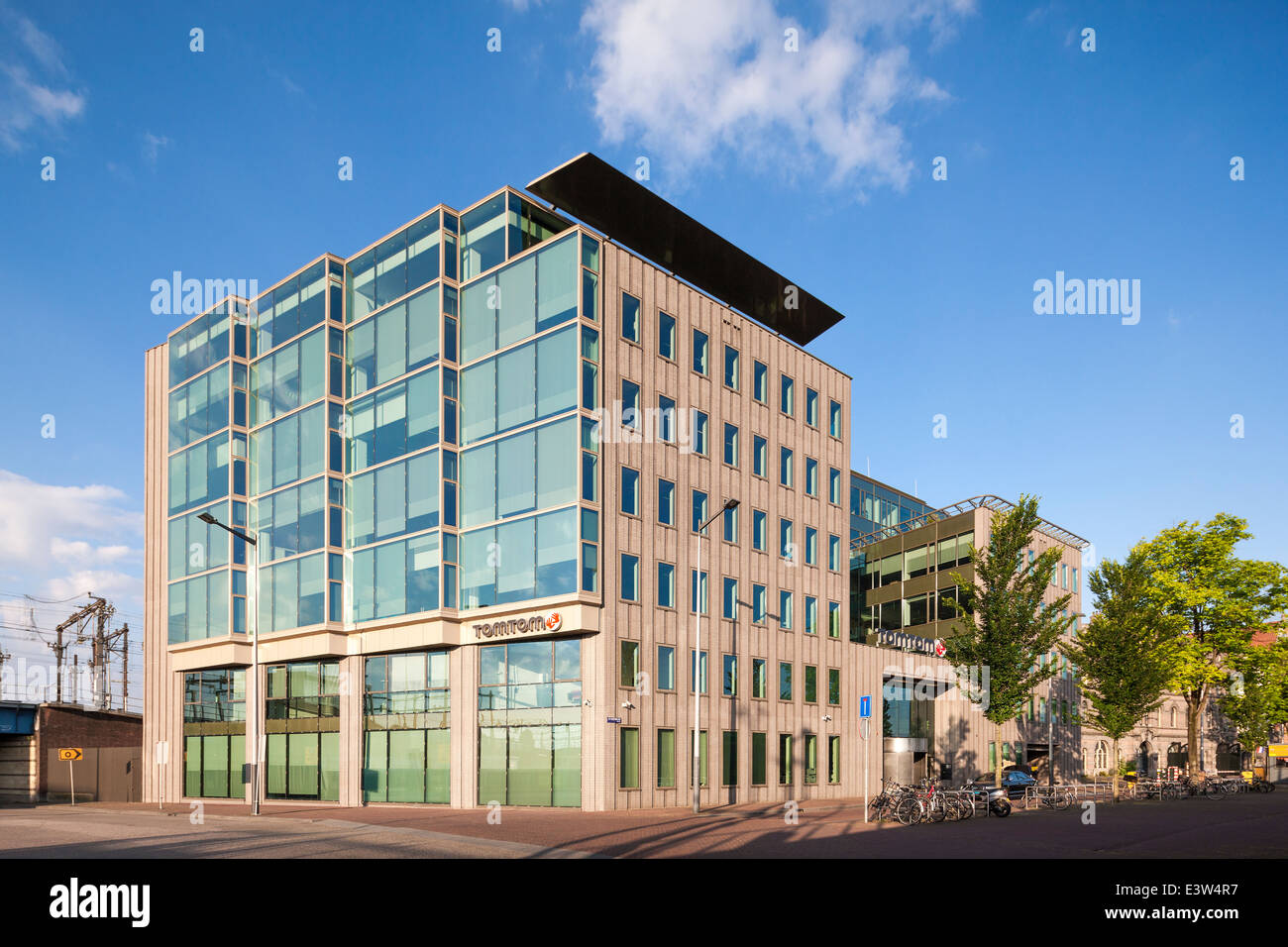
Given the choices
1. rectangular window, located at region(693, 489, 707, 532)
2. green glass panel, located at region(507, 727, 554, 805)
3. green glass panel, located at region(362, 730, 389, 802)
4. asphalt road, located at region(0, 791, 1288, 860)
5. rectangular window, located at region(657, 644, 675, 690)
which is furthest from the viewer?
green glass panel, located at region(362, 730, 389, 802)

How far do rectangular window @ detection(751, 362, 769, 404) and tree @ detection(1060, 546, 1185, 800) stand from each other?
17.6m

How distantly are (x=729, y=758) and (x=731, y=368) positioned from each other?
1595 centimetres

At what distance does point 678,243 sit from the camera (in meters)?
43.3

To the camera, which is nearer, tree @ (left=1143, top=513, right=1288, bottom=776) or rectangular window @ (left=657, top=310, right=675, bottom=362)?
rectangular window @ (left=657, top=310, right=675, bottom=362)

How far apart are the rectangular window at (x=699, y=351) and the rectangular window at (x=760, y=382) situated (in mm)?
3270

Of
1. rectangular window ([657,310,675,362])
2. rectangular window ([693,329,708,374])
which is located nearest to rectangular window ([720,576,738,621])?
rectangular window ([693,329,708,374])

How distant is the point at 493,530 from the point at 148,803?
2646cm

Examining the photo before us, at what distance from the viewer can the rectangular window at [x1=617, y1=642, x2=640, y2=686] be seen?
121ft

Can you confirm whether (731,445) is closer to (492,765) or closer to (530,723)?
(530,723)

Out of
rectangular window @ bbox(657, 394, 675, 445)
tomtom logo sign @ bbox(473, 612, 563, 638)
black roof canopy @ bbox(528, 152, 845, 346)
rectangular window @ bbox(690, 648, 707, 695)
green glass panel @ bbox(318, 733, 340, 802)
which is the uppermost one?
black roof canopy @ bbox(528, 152, 845, 346)

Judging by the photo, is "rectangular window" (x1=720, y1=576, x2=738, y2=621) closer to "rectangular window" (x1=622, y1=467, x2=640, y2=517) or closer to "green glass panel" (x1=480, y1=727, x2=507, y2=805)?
"rectangular window" (x1=622, y1=467, x2=640, y2=517)

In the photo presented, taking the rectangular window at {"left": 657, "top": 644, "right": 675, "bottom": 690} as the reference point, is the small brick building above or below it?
below

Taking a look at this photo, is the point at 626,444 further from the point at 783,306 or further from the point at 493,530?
the point at 783,306
